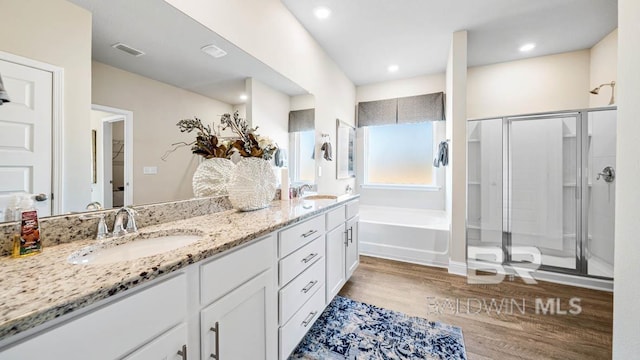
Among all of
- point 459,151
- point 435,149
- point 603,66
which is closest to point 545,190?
point 459,151

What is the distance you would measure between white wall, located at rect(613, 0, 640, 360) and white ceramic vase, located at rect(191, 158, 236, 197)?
6.09 ft

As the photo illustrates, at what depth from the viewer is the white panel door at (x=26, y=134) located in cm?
79

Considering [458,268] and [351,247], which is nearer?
[351,247]

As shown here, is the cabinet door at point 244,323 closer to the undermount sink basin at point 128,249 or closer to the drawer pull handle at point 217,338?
the drawer pull handle at point 217,338

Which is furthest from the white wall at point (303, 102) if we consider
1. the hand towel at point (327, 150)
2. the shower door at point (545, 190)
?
the shower door at point (545, 190)

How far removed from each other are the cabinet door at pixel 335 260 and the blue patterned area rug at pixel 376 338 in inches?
7.7

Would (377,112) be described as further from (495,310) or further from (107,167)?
(107,167)

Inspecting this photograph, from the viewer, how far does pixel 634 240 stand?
2.86 feet

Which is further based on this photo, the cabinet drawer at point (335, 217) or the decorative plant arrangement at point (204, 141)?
the cabinet drawer at point (335, 217)

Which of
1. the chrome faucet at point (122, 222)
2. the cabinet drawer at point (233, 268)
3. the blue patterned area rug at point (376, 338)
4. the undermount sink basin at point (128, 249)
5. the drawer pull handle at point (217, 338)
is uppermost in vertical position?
the chrome faucet at point (122, 222)

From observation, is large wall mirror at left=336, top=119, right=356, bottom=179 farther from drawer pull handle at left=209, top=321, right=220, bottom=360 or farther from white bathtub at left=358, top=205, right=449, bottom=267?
drawer pull handle at left=209, top=321, right=220, bottom=360

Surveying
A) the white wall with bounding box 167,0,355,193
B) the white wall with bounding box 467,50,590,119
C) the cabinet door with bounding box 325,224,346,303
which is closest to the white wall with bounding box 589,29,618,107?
the white wall with bounding box 467,50,590,119

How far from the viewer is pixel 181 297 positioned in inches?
29.4

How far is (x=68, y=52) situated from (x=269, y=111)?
4.32ft
